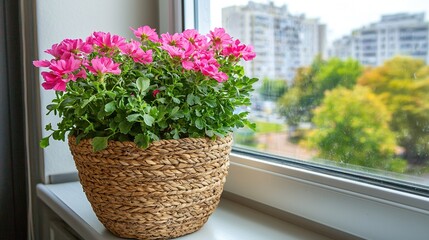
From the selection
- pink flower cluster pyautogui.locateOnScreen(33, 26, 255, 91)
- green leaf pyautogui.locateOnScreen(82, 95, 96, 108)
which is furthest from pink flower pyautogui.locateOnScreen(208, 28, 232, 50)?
green leaf pyautogui.locateOnScreen(82, 95, 96, 108)

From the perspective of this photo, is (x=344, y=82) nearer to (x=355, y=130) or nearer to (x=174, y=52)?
(x=355, y=130)

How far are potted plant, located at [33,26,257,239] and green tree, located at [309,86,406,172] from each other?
0.52ft

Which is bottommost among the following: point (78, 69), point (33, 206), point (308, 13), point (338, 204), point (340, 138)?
point (33, 206)

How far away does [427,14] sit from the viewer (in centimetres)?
56

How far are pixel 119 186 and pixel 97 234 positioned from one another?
0.49ft

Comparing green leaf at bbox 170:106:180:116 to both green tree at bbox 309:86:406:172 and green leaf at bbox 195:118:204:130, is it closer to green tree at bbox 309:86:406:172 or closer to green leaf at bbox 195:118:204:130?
green leaf at bbox 195:118:204:130

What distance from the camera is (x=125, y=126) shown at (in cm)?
57

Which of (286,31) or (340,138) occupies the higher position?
(286,31)

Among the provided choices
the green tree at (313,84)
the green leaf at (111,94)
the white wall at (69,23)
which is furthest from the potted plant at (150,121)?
the white wall at (69,23)

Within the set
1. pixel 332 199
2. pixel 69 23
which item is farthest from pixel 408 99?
pixel 69 23

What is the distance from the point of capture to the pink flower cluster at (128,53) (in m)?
0.56

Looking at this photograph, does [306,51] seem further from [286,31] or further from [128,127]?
[128,127]

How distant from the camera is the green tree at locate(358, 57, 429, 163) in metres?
0.57

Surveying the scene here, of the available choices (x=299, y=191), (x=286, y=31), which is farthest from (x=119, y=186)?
Answer: (x=286, y=31)
